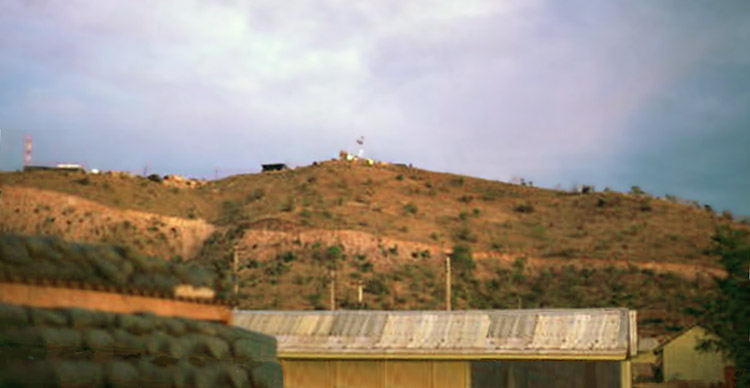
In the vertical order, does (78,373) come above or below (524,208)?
below

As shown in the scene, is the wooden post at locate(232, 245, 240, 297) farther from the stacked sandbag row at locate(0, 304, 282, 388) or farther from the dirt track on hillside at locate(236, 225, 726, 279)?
the dirt track on hillside at locate(236, 225, 726, 279)

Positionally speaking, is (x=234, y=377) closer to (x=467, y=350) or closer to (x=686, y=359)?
(x=467, y=350)

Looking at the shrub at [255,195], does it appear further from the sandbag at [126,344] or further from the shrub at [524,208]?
the sandbag at [126,344]

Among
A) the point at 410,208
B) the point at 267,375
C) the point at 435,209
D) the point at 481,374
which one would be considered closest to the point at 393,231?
the point at 410,208

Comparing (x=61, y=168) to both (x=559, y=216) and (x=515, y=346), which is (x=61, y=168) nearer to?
(x=559, y=216)

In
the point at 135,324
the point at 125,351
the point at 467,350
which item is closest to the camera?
the point at 125,351

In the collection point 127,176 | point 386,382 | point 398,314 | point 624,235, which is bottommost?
point 386,382

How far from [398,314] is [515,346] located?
3.55 metres

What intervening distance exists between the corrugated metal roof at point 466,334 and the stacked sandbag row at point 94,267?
19.2 m

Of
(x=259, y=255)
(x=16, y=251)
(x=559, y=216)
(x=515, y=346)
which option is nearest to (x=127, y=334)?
(x=16, y=251)

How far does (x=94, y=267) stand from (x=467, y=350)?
20.2 meters

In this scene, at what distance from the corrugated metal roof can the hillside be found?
33.3 meters

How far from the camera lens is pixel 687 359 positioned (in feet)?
159

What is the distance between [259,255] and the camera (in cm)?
7225
